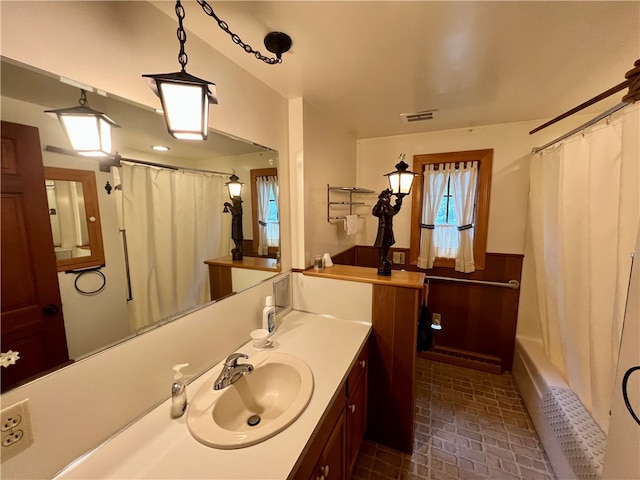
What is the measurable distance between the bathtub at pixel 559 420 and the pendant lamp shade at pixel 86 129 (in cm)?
241

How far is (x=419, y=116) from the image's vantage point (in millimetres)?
2076

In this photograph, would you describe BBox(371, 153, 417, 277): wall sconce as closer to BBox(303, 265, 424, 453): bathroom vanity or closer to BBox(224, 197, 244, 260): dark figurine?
BBox(303, 265, 424, 453): bathroom vanity

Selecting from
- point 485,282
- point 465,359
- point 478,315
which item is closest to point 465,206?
point 485,282

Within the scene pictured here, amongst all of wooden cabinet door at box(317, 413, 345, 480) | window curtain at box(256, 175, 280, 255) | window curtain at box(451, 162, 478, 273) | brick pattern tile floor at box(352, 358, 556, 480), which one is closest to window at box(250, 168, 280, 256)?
window curtain at box(256, 175, 280, 255)

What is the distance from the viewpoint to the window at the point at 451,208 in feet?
7.77

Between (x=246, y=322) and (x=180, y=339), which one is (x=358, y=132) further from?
→ (x=180, y=339)

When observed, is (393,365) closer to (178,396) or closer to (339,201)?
(178,396)

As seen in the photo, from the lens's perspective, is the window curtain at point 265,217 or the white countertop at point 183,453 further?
the window curtain at point 265,217

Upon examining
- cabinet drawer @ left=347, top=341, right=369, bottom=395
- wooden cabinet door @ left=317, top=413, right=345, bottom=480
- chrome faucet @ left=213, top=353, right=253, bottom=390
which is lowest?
wooden cabinet door @ left=317, top=413, right=345, bottom=480

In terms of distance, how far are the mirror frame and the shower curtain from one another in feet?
6.87

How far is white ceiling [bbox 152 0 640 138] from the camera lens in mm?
966

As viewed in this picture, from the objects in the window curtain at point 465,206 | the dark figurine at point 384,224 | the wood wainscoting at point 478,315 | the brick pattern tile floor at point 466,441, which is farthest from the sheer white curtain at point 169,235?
the window curtain at point 465,206

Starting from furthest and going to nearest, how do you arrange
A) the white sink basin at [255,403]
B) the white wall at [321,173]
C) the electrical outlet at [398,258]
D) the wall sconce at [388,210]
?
1. the electrical outlet at [398,258]
2. the white wall at [321,173]
3. the wall sconce at [388,210]
4. the white sink basin at [255,403]

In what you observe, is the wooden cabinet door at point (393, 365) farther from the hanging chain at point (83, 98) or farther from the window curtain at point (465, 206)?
the hanging chain at point (83, 98)
